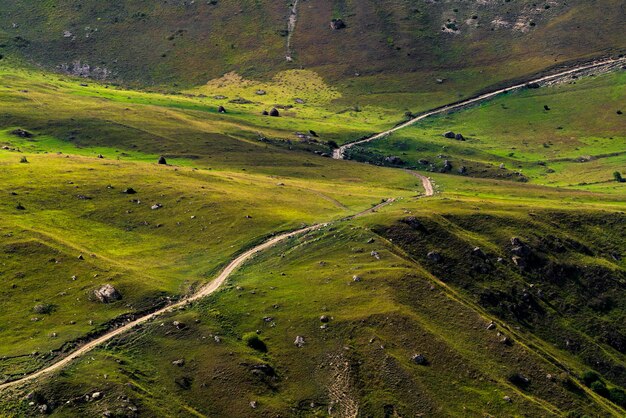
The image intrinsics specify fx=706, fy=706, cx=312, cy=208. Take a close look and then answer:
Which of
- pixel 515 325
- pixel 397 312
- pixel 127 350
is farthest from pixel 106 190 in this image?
pixel 515 325

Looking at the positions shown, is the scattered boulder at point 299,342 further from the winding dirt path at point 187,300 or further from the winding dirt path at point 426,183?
the winding dirt path at point 426,183

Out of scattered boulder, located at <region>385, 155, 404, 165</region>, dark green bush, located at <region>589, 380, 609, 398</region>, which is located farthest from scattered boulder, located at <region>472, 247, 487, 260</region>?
scattered boulder, located at <region>385, 155, 404, 165</region>

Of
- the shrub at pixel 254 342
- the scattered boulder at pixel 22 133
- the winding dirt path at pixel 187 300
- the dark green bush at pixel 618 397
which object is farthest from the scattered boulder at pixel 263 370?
the scattered boulder at pixel 22 133

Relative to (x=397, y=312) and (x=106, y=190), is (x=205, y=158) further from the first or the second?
(x=397, y=312)

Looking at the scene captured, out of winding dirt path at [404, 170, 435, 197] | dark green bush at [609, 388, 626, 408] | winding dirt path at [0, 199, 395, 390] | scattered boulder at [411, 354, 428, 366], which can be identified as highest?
winding dirt path at [404, 170, 435, 197]

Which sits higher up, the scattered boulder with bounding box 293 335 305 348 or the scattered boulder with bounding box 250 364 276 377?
the scattered boulder with bounding box 293 335 305 348

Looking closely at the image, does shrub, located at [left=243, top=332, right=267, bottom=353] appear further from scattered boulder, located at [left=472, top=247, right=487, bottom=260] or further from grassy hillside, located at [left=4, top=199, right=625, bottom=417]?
scattered boulder, located at [left=472, top=247, right=487, bottom=260]
